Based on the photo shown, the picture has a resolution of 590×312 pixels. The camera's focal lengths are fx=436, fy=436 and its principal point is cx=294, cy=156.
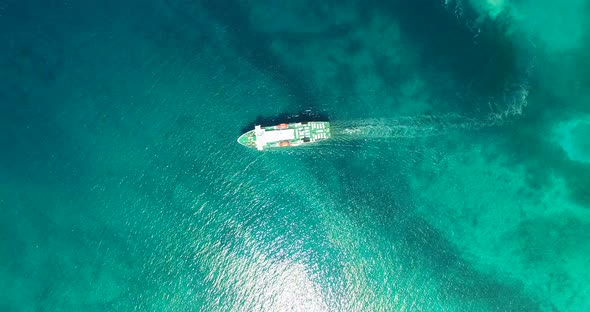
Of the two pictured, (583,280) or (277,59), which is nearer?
(583,280)

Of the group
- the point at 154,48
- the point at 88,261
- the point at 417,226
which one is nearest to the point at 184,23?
the point at 154,48

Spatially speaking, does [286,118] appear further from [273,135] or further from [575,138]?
[575,138]

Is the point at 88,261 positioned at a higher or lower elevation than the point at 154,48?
lower

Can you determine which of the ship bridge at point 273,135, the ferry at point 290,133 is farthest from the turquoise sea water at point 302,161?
the ship bridge at point 273,135

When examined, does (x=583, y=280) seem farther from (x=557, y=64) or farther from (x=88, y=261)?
(x=88, y=261)

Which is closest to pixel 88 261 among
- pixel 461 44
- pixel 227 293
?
pixel 227 293

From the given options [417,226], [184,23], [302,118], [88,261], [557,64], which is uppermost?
[184,23]

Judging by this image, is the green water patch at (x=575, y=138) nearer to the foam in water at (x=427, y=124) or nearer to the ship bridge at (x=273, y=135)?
the foam in water at (x=427, y=124)
